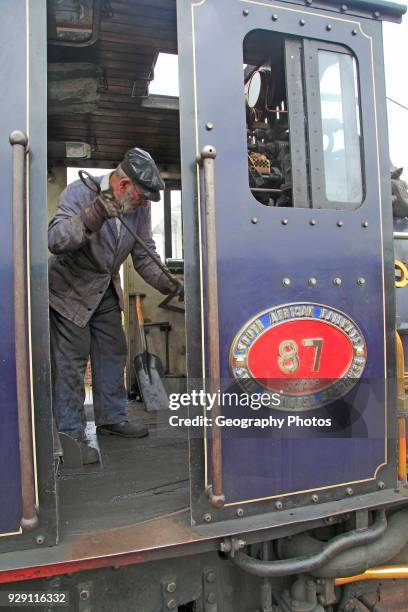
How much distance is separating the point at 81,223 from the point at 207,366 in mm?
846

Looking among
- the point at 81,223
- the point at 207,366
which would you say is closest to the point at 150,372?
the point at 81,223

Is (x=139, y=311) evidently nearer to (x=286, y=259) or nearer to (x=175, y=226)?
(x=175, y=226)

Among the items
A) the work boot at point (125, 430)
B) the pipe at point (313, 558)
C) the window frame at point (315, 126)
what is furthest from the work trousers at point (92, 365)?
the window frame at point (315, 126)

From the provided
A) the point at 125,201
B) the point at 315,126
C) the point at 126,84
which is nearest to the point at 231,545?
the point at 125,201

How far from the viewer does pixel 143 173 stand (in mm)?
2041

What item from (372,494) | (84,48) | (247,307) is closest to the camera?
(247,307)

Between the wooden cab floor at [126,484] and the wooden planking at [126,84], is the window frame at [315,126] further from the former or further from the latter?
the wooden cab floor at [126,484]

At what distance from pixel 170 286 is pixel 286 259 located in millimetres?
1090

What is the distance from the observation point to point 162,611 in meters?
1.60

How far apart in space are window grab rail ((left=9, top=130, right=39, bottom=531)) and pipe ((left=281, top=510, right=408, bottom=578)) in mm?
974

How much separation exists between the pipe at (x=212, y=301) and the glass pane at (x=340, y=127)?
55 centimetres

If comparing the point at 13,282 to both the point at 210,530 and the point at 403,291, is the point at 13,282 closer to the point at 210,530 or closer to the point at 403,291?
the point at 210,530

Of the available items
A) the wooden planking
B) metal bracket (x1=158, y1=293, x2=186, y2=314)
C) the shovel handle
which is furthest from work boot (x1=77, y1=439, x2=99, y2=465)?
the wooden planking

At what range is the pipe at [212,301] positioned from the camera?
1.57m
